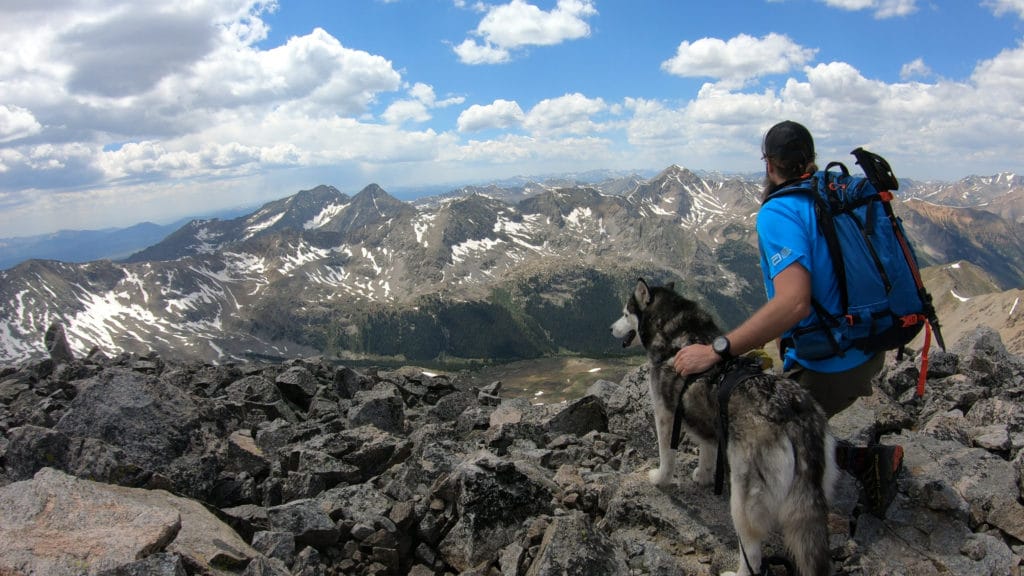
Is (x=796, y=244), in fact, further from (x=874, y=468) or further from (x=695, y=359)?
(x=874, y=468)

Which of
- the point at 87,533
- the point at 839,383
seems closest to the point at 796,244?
the point at 839,383

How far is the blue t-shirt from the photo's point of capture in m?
6.08

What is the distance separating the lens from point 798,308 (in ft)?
19.5

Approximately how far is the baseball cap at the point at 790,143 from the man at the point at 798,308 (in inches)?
0.5

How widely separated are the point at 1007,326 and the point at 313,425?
194m

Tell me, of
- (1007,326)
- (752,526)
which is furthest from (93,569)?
(1007,326)

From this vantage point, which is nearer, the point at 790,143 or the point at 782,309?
the point at 782,309

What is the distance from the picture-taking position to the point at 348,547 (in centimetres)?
886

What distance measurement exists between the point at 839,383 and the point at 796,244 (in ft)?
7.68

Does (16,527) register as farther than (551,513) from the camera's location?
No

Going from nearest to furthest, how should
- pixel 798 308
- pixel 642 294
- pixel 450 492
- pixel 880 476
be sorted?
1. pixel 798 308
2. pixel 880 476
3. pixel 642 294
4. pixel 450 492

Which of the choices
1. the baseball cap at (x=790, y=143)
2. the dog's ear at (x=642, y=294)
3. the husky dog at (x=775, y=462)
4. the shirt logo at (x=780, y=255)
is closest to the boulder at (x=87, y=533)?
the husky dog at (x=775, y=462)

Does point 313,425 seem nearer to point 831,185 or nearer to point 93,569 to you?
point 93,569

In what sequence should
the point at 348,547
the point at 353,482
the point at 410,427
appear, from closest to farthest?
1. the point at 348,547
2. the point at 353,482
3. the point at 410,427
